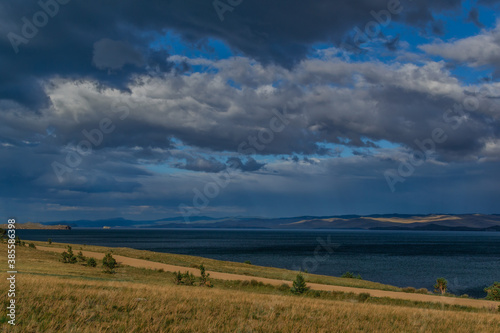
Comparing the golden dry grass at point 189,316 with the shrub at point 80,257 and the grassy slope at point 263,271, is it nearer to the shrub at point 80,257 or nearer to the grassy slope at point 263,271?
the grassy slope at point 263,271

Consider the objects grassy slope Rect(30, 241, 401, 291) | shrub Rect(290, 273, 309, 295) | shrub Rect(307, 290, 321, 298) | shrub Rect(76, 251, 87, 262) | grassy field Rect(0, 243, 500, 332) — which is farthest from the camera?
shrub Rect(76, 251, 87, 262)

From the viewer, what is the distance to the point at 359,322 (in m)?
13.5

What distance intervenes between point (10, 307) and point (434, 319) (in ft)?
48.5

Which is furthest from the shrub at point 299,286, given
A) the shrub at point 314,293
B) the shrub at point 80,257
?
the shrub at point 80,257

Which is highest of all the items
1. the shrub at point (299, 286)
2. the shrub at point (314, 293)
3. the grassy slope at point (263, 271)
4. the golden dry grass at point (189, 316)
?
the golden dry grass at point (189, 316)

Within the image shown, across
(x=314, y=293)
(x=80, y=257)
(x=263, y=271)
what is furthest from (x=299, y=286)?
(x=80, y=257)

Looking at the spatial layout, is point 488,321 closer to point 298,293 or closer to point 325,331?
point 325,331

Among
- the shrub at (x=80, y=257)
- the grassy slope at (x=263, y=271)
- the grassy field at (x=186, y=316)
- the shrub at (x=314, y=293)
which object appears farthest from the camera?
the shrub at (x=80, y=257)

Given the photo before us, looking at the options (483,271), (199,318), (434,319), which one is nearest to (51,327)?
(199,318)

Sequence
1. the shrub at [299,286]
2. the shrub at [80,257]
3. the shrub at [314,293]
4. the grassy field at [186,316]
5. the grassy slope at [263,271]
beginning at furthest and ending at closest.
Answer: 1. the shrub at [80,257]
2. the grassy slope at [263,271]
3. the shrub at [299,286]
4. the shrub at [314,293]
5. the grassy field at [186,316]

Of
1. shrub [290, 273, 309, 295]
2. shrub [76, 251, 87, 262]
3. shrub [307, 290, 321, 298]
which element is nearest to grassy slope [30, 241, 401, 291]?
shrub [76, 251, 87, 262]

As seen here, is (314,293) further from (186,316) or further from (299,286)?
(186,316)

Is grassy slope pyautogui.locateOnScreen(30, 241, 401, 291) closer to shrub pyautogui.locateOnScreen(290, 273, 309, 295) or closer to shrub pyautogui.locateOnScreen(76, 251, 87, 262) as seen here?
shrub pyautogui.locateOnScreen(76, 251, 87, 262)

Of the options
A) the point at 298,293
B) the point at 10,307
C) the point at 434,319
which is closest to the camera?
the point at 10,307
